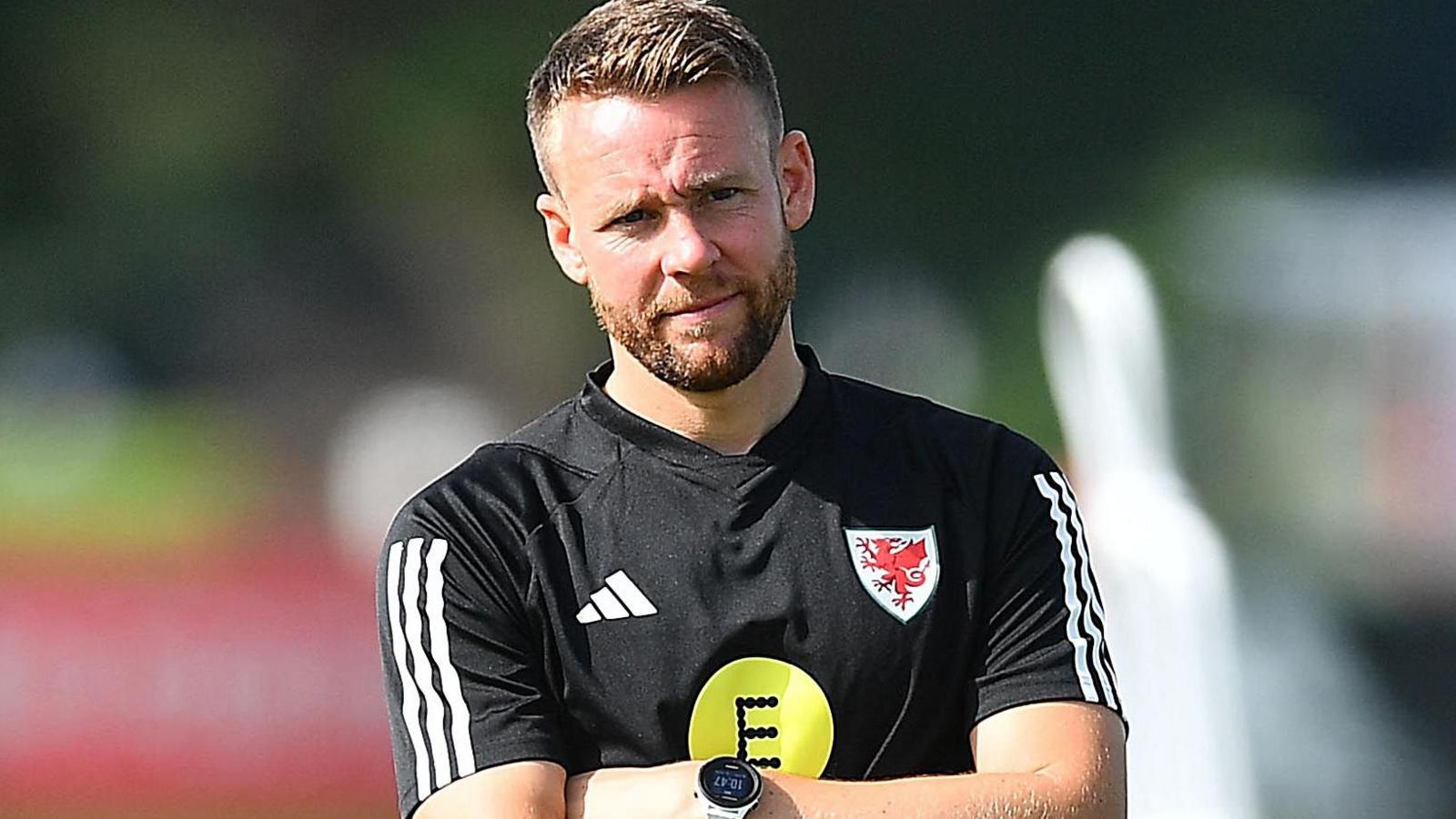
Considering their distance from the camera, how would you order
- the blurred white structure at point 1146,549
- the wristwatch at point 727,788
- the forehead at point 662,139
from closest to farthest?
the wristwatch at point 727,788
the forehead at point 662,139
the blurred white structure at point 1146,549

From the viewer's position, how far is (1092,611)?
2.17 m

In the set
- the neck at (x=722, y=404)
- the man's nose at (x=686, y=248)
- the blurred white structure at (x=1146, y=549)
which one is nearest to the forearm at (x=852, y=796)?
the neck at (x=722, y=404)

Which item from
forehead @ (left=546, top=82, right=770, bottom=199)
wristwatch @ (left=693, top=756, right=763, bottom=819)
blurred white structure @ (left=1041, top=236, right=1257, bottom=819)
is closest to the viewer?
wristwatch @ (left=693, top=756, right=763, bottom=819)

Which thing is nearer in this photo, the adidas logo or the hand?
the hand

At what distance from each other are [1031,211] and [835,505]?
1574 millimetres

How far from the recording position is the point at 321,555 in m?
3.59

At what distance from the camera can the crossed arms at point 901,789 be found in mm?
1973

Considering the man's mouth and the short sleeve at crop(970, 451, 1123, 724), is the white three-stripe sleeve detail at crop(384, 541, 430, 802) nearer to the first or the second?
the man's mouth

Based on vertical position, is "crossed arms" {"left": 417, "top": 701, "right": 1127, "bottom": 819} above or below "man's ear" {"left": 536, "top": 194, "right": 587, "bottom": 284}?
below

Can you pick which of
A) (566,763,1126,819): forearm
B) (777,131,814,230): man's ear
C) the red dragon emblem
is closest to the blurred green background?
(777,131,814,230): man's ear

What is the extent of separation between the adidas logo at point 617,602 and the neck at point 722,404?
175 mm

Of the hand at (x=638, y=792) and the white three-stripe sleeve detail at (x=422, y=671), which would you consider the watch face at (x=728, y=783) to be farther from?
the white three-stripe sleeve detail at (x=422, y=671)

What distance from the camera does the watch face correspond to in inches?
77.2

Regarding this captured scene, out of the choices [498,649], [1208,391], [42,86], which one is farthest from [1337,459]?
[42,86]
